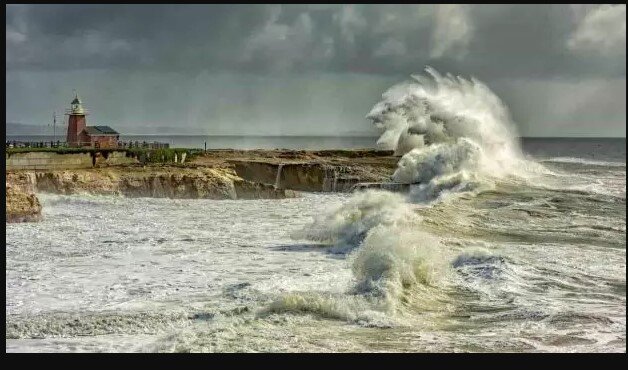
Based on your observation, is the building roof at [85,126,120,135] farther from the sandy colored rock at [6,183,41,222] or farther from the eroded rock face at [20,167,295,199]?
the sandy colored rock at [6,183,41,222]

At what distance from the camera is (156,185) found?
86.5 feet

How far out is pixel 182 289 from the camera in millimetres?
9016

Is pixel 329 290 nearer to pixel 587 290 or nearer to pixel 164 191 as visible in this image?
pixel 587 290

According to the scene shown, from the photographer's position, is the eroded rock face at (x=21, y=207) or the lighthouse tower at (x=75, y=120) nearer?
the eroded rock face at (x=21, y=207)

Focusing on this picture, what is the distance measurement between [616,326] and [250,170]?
26.0m

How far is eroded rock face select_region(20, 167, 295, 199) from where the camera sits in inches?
1006

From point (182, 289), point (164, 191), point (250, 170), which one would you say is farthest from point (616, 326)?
point (250, 170)

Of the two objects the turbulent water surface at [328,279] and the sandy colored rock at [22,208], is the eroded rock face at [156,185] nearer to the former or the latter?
the turbulent water surface at [328,279]

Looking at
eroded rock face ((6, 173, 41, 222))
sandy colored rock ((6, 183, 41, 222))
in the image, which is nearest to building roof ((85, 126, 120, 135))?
eroded rock face ((6, 173, 41, 222))

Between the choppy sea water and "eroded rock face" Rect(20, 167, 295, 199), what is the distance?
29.3ft

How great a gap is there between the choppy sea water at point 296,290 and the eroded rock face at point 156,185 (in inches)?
351

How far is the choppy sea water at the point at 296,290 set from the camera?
6707 millimetres

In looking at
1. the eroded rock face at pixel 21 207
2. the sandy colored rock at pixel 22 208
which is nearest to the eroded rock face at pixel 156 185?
the eroded rock face at pixel 21 207

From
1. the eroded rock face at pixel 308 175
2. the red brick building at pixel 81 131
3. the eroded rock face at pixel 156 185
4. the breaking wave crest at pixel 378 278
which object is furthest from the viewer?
the red brick building at pixel 81 131
